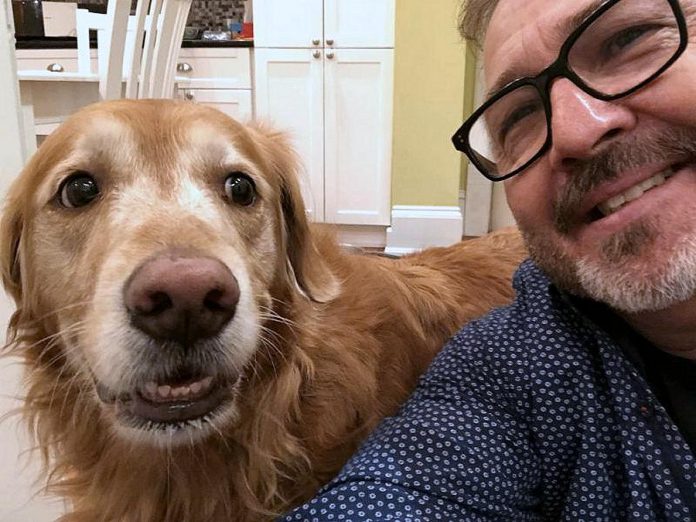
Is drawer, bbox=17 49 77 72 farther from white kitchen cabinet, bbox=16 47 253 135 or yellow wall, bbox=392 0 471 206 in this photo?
yellow wall, bbox=392 0 471 206

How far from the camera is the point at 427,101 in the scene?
4043 mm

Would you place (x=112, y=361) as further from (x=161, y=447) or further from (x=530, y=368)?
(x=530, y=368)

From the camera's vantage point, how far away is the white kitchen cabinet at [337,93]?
13.9 feet

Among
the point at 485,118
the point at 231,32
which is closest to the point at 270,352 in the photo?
the point at 485,118

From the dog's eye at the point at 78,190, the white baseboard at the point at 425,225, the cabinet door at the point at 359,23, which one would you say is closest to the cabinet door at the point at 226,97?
the cabinet door at the point at 359,23

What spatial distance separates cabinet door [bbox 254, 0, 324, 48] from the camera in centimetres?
427

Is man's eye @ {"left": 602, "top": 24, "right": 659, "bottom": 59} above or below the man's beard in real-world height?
above

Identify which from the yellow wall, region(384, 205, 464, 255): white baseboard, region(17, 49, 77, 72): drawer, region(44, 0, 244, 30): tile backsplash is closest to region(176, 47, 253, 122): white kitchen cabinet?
region(17, 49, 77, 72): drawer

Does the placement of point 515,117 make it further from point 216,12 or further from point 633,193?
point 216,12

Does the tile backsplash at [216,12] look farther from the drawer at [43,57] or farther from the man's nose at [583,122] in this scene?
the man's nose at [583,122]

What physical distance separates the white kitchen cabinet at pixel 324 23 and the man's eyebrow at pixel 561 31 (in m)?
3.21

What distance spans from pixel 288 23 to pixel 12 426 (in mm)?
3278

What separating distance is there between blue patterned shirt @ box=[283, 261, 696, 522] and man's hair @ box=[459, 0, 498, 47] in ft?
1.74

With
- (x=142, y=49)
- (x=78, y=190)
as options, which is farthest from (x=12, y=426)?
(x=142, y=49)
